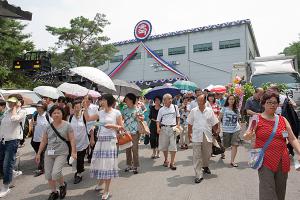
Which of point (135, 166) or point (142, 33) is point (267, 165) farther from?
point (142, 33)

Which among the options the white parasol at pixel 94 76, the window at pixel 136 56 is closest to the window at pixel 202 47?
the window at pixel 136 56

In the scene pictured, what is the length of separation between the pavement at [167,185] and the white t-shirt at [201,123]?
93 centimetres

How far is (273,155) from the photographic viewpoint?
140 inches

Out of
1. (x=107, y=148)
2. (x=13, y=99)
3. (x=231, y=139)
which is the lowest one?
(x=231, y=139)

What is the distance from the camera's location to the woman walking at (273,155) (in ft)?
11.6

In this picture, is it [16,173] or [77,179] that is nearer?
[77,179]

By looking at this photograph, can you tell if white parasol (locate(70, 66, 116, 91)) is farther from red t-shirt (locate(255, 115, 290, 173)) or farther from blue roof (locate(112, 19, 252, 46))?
blue roof (locate(112, 19, 252, 46))

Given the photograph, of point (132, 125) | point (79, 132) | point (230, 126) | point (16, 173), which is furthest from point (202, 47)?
point (16, 173)

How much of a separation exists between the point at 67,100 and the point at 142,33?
1078 inches

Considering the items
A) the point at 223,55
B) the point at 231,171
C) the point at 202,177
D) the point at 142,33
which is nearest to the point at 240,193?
the point at 202,177

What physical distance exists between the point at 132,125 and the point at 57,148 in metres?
2.38

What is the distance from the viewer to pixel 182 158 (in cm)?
825

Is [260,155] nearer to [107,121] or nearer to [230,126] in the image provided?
[107,121]

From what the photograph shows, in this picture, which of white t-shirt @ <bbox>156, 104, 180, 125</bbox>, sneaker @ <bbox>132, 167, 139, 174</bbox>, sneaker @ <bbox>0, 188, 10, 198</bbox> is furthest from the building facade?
sneaker @ <bbox>0, 188, 10, 198</bbox>
